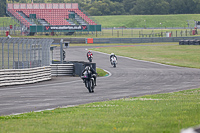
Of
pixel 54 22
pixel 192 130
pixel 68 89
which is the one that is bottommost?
pixel 68 89

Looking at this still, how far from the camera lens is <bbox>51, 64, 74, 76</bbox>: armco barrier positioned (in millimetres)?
28453

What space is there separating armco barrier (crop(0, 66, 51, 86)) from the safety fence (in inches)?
13.7

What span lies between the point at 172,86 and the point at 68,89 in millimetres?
5877

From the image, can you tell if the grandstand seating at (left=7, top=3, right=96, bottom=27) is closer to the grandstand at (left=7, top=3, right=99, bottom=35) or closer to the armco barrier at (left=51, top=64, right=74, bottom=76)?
the grandstand at (left=7, top=3, right=99, bottom=35)

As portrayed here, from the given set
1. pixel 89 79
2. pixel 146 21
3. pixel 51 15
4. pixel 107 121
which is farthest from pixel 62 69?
pixel 146 21

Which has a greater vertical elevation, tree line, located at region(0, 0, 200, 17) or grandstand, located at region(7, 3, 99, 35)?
tree line, located at region(0, 0, 200, 17)

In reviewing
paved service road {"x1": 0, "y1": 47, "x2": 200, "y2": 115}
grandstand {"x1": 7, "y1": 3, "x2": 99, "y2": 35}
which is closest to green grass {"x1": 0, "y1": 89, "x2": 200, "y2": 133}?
paved service road {"x1": 0, "y1": 47, "x2": 200, "y2": 115}

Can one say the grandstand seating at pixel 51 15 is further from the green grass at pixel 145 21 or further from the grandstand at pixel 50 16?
the green grass at pixel 145 21

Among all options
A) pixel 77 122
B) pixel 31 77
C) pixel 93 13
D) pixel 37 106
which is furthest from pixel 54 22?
pixel 77 122

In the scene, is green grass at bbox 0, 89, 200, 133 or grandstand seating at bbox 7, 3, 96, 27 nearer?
green grass at bbox 0, 89, 200, 133

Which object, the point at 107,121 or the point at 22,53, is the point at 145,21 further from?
the point at 107,121

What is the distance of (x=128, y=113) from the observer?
10.8 meters

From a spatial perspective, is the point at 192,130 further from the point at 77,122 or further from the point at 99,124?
the point at 77,122

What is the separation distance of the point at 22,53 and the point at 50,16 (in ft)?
188
